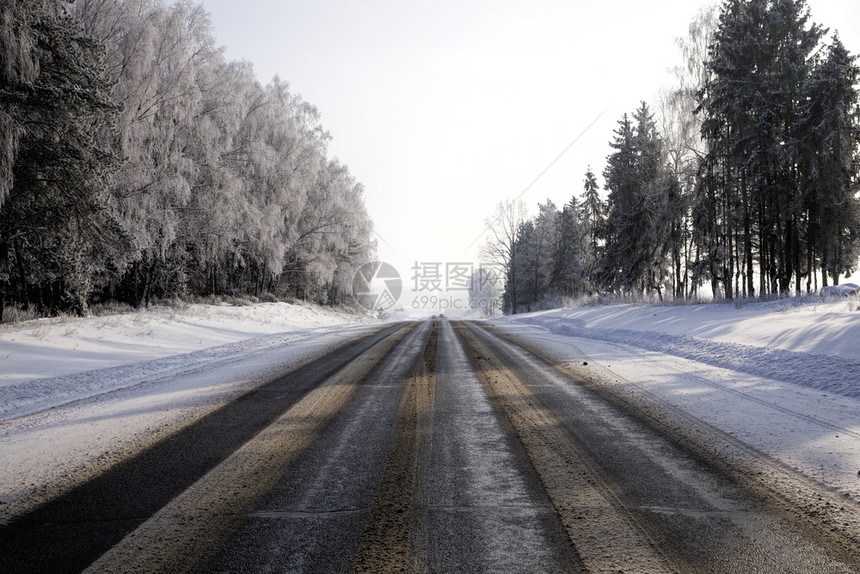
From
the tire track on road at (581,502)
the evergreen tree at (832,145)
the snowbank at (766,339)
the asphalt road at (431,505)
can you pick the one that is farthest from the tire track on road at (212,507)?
the evergreen tree at (832,145)

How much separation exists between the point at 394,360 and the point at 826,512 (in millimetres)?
7448

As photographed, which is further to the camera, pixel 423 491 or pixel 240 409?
pixel 240 409

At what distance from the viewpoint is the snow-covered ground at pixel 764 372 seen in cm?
375

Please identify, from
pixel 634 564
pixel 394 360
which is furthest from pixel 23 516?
pixel 394 360

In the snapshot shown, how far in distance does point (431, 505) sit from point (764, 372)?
21.5ft

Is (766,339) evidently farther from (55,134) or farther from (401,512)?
(55,134)

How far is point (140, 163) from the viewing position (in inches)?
593

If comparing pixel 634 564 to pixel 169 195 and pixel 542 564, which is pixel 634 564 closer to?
pixel 542 564

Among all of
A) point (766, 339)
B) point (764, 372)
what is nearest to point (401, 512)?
point (764, 372)

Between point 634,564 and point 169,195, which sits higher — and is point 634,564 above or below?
below

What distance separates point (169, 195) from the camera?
16.3 meters

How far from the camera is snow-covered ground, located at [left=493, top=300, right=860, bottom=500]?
375cm

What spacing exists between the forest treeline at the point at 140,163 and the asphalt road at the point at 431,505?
29.2ft

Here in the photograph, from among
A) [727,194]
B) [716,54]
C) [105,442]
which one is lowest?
[105,442]
